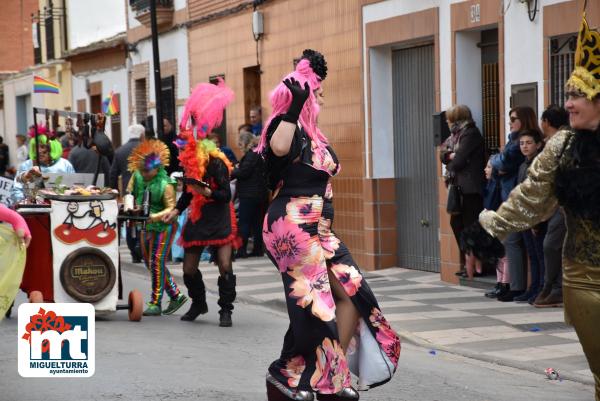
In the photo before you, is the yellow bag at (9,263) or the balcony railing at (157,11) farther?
the balcony railing at (157,11)

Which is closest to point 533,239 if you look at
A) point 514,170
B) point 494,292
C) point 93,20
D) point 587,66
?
point 514,170

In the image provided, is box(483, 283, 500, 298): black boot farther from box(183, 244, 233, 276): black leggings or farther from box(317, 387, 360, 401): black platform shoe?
box(317, 387, 360, 401): black platform shoe

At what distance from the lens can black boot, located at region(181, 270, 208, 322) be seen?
36.3 ft

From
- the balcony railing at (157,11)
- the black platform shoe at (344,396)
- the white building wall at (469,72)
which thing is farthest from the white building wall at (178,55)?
the black platform shoe at (344,396)

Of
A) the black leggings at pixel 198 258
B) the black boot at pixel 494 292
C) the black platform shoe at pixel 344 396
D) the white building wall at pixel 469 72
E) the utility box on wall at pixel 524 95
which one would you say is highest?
the white building wall at pixel 469 72

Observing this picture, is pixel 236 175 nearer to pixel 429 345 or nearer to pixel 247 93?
pixel 429 345

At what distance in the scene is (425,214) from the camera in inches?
599

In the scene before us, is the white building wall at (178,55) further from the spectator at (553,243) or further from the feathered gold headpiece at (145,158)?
the spectator at (553,243)

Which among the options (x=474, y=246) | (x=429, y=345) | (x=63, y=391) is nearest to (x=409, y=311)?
(x=429, y=345)

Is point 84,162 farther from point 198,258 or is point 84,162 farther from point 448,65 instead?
point 198,258

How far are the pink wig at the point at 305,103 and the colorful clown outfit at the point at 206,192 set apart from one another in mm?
3764

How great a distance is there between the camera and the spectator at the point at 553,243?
36.4ft

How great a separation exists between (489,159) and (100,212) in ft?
13.5

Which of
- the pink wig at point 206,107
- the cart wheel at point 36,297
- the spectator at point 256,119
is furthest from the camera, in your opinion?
the spectator at point 256,119
